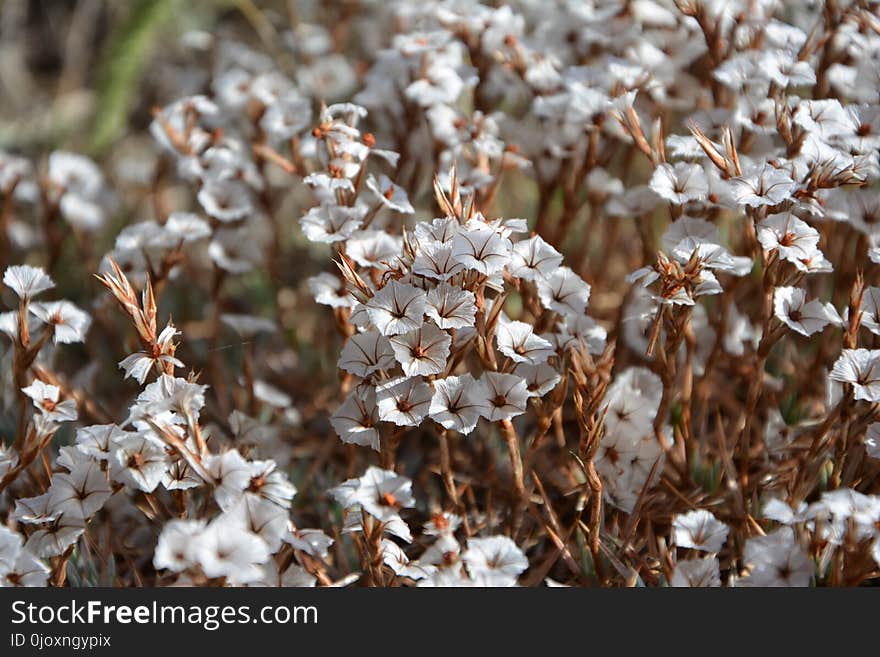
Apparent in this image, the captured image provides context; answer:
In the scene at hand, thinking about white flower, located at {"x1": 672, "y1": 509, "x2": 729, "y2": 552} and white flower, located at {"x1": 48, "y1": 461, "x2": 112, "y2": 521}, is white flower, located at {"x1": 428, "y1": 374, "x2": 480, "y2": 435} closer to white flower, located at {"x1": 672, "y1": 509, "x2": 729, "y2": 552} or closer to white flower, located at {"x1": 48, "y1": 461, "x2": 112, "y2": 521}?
white flower, located at {"x1": 672, "y1": 509, "x2": 729, "y2": 552}

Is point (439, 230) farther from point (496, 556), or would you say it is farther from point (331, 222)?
point (496, 556)

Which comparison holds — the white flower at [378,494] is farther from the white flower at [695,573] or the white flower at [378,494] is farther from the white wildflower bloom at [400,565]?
the white flower at [695,573]

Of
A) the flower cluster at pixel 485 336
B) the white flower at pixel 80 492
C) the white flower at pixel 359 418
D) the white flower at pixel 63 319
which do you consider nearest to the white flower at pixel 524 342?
the flower cluster at pixel 485 336

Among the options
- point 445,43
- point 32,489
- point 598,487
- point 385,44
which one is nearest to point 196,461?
point 32,489

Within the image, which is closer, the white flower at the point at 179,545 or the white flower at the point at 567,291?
the white flower at the point at 179,545

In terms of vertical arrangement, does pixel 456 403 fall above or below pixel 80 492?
above

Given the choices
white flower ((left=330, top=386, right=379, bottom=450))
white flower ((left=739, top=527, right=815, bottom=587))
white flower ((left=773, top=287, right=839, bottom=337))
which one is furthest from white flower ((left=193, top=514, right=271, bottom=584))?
white flower ((left=773, top=287, right=839, bottom=337))

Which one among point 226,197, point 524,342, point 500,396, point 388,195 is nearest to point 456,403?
point 500,396
